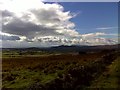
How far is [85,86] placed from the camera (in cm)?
1761

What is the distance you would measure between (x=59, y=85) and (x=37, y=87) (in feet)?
7.98

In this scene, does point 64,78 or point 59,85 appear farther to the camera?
point 64,78

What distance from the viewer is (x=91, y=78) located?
68.3 feet

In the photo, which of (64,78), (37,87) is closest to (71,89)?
(64,78)

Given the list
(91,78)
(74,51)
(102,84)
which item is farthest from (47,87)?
(74,51)

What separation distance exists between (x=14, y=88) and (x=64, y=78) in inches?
115

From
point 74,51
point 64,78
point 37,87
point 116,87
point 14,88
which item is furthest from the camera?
point 74,51

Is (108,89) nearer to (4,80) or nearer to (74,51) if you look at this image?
(4,80)

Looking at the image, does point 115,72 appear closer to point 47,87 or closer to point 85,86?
point 85,86

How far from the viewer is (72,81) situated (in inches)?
674

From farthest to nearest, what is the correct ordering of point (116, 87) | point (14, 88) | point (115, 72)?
point (115, 72) → point (116, 87) → point (14, 88)

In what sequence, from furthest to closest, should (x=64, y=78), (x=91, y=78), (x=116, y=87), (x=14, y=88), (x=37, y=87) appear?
(x=91, y=78) < (x=116, y=87) < (x=64, y=78) < (x=14, y=88) < (x=37, y=87)

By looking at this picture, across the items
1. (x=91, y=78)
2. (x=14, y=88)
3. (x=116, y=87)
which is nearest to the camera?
(x=14, y=88)

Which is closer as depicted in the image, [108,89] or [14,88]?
[14,88]
